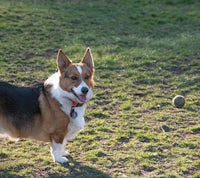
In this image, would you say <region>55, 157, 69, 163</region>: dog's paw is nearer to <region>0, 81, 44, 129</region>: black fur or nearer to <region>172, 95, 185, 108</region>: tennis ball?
<region>0, 81, 44, 129</region>: black fur

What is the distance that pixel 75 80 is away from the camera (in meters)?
5.68

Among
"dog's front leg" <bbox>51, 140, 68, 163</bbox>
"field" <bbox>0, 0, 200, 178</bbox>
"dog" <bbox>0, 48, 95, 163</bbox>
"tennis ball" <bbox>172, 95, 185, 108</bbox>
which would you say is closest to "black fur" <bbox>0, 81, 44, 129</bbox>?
"dog" <bbox>0, 48, 95, 163</bbox>

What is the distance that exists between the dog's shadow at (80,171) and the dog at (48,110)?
0.39 ft

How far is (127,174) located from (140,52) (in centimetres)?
549

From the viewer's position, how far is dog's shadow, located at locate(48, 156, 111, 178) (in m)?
5.53

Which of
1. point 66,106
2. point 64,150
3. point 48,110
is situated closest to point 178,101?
point 64,150

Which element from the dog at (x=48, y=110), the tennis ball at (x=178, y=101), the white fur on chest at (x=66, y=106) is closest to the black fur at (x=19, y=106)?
the dog at (x=48, y=110)

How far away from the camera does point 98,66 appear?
9.92 metres

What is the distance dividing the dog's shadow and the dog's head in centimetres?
71

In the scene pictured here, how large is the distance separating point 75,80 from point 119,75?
383cm

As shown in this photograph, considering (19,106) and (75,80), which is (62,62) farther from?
(19,106)

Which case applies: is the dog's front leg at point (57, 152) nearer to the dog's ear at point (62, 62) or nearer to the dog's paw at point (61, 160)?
the dog's paw at point (61, 160)

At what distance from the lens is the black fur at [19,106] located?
5789 millimetres

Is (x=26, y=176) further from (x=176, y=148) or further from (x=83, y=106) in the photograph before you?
(x=176, y=148)
